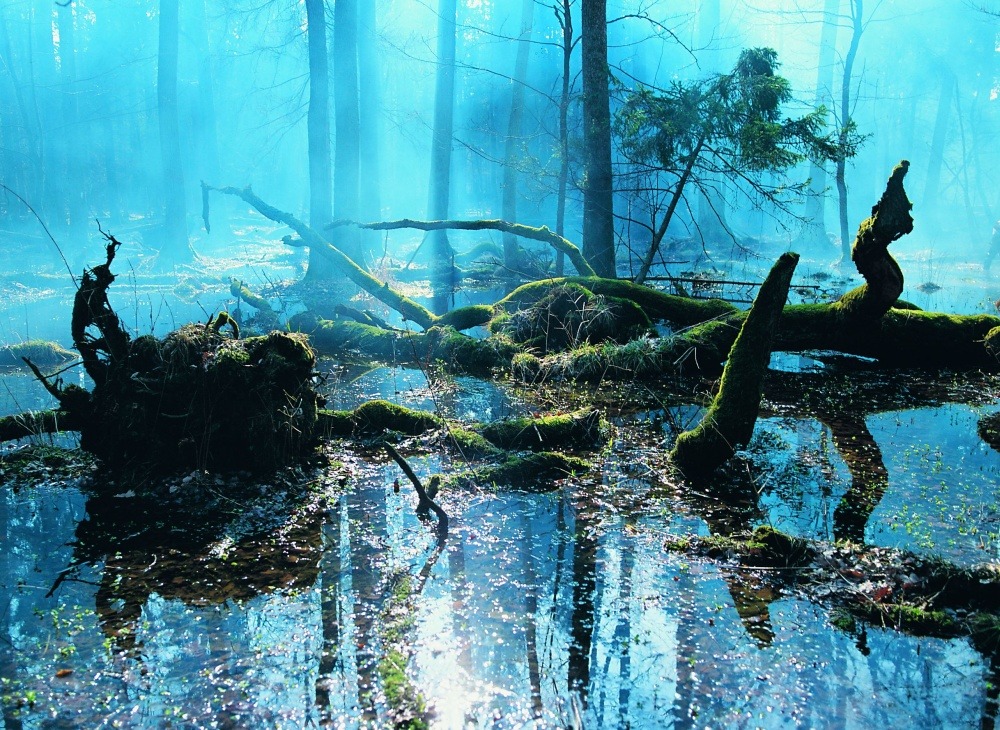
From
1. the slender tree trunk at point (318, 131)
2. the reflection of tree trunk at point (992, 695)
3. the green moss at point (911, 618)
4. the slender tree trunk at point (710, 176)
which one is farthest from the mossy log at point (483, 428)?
the slender tree trunk at point (710, 176)

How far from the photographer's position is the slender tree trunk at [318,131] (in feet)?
66.2

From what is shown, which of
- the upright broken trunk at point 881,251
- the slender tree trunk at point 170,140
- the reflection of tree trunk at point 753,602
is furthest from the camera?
the slender tree trunk at point 170,140

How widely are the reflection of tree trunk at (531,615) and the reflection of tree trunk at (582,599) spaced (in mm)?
196

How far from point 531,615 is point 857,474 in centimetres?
403

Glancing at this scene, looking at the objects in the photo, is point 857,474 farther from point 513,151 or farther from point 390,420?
point 513,151

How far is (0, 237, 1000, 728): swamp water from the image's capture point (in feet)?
12.2

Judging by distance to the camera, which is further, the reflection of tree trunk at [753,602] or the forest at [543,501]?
the reflection of tree trunk at [753,602]

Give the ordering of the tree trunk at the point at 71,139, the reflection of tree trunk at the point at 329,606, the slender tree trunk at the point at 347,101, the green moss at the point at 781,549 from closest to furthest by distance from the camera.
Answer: the reflection of tree trunk at the point at 329,606 → the green moss at the point at 781,549 → the slender tree trunk at the point at 347,101 → the tree trunk at the point at 71,139

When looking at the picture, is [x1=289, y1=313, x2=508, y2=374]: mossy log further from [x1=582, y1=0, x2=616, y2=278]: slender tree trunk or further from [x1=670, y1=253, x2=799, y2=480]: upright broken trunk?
[x1=670, y1=253, x2=799, y2=480]: upright broken trunk

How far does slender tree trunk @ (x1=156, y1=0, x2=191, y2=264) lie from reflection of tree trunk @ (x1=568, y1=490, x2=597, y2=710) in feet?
89.6

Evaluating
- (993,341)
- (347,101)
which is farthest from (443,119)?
(993,341)

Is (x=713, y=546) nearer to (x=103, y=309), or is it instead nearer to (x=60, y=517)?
(x=60, y=517)

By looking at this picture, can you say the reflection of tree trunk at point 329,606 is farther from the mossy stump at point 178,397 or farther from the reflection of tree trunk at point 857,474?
the reflection of tree trunk at point 857,474

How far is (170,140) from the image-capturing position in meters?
30.5
